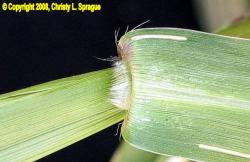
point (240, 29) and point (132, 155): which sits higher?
point (240, 29)

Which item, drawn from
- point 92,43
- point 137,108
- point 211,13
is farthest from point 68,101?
point 92,43

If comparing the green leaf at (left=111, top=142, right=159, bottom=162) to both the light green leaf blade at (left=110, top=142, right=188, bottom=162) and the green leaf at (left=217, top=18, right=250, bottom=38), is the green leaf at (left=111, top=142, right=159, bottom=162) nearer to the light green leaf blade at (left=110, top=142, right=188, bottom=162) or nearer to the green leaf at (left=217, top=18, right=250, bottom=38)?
the light green leaf blade at (left=110, top=142, right=188, bottom=162)

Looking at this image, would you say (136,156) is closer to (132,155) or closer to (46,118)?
(132,155)

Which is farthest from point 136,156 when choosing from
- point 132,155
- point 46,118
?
point 46,118

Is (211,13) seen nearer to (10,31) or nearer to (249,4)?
(249,4)

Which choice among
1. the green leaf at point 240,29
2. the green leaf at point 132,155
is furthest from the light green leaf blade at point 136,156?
the green leaf at point 240,29

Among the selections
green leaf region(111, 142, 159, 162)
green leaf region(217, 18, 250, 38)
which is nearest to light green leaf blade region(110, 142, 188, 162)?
green leaf region(111, 142, 159, 162)
